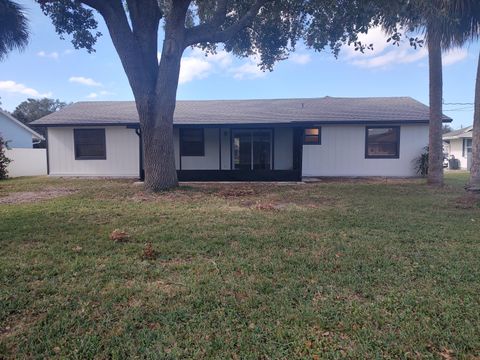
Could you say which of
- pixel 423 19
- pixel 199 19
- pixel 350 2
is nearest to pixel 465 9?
pixel 423 19

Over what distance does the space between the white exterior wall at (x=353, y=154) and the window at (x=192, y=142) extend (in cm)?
479

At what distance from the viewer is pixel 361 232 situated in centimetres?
503

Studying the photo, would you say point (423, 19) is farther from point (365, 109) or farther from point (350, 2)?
point (365, 109)

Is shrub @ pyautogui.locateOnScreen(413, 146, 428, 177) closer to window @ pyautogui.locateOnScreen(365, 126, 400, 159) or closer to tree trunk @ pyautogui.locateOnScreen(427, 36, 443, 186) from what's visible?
window @ pyautogui.locateOnScreen(365, 126, 400, 159)

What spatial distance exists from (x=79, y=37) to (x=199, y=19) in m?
4.47

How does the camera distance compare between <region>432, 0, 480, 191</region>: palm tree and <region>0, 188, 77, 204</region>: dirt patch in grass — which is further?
<region>0, 188, 77, 204</region>: dirt patch in grass

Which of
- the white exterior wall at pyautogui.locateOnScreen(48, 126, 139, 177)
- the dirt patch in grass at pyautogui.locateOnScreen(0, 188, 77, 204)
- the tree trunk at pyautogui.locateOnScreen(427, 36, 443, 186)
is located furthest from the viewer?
the white exterior wall at pyautogui.locateOnScreen(48, 126, 139, 177)

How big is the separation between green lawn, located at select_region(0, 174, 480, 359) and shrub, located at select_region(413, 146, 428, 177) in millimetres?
8057

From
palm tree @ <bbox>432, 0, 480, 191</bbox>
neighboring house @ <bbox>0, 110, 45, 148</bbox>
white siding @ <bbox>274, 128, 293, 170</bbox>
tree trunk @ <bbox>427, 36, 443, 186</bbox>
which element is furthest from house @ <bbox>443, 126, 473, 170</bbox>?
neighboring house @ <bbox>0, 110, 45, 148</bbox>

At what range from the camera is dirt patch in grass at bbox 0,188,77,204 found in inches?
321

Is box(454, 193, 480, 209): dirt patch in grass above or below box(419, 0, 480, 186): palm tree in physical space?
below

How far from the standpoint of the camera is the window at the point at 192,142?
1439 centimetres

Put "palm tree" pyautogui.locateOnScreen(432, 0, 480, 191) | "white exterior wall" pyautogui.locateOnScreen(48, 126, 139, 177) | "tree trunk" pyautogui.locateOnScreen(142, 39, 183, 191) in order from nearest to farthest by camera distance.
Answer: "palm tree" pyautogui.locateOnScreen(432, 0, 480, 191), "tree trunk" pyautogui.locateOnScreen(142, 39, 183, 191), "white exterior wall" pyautogui.locateOnScreen(48, 126, 139, 177)

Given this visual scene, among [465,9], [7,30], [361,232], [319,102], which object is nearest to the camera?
[361,232]
